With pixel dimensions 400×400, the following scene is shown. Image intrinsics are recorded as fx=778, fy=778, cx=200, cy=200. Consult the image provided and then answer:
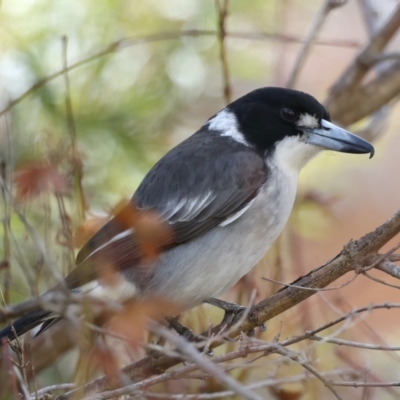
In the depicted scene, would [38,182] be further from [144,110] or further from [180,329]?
[144,110]

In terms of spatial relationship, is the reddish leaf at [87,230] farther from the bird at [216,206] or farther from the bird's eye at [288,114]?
the bird's eye at [288,114]

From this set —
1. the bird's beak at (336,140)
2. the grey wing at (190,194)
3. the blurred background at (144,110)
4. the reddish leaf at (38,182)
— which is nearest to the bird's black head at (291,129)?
the bird's beak at (336,140)

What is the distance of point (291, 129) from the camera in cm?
309

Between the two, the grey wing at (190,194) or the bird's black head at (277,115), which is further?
the bird's black head at (277,115)

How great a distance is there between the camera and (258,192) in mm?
2918

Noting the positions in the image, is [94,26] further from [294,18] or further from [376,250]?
[376,250]

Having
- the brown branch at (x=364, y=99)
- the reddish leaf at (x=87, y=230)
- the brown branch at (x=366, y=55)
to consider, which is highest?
the brown branch at (x=366, y=55)

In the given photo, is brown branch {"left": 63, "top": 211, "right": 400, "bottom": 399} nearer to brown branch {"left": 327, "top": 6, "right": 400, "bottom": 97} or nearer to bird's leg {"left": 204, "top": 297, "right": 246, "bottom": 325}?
bird's leg {"left": 204, "top": 297, "right": 246, "bottom": 325}

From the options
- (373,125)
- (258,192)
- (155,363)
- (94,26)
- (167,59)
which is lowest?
(155,363)

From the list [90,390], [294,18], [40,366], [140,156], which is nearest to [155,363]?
[90,390]

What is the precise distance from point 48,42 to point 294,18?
5.80 ft

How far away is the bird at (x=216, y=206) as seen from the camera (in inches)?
108

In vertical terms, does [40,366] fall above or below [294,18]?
below

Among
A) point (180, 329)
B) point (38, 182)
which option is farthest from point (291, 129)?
point (38, 182)
